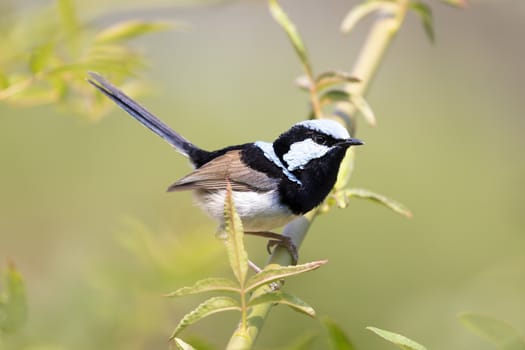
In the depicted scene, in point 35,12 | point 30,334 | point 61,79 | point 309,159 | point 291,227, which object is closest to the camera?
point 30,334

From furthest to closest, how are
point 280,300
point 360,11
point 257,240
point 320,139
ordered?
point 257,240, point 320,139, point 360,11, point 280,300

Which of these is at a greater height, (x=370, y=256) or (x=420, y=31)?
(x=420, y=31)

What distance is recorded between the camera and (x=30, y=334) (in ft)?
2.09

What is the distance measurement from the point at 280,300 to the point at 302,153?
3.40 feet

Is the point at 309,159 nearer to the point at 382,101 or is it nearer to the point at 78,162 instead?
the point at 78,162

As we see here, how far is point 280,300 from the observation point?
0.63 m

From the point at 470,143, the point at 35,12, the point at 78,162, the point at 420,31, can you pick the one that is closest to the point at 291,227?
the point at 35,12

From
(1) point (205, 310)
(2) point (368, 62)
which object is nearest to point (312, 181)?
(2) point (368, 62)

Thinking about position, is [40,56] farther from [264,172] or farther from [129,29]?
[264,172]

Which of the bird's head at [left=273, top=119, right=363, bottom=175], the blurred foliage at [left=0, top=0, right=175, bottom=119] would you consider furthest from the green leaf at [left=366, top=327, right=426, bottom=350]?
the bird's head at [left=273, top=119, right=363, bottom=175]

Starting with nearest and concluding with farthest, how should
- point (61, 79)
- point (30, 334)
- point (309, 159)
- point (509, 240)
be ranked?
point (30, 334), point (61, 79), point (509, 240), point (309, 159)

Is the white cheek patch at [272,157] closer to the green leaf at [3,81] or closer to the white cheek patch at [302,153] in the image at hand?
the white cheek patch at [302,153]

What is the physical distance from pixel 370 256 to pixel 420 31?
237cm

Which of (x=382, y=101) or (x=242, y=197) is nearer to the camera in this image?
(x=242, y=197)
